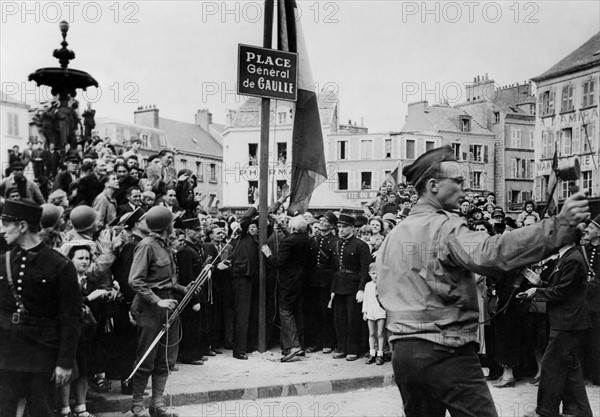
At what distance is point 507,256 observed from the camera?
3.38 metres

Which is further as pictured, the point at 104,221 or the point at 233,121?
the point at 233,121

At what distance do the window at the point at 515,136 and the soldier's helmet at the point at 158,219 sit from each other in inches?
2338

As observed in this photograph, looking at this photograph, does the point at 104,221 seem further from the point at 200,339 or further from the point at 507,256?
the point at 507,256

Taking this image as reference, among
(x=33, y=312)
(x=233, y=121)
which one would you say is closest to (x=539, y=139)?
(x=233, y=121)

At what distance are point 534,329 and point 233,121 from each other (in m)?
52.8

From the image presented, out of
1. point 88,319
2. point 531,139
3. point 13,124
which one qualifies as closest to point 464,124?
point 531,139

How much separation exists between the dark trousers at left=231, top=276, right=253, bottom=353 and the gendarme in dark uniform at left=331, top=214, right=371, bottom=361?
4.21 feet

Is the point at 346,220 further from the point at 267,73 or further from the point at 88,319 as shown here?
the point at 88,319

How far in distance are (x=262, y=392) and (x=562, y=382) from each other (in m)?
3.36

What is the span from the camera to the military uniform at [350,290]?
10.4 metres

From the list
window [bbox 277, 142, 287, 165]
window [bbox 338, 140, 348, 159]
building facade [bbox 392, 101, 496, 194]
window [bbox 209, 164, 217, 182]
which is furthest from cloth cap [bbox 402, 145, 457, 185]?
window [bbox 209, 164, 217, 182]

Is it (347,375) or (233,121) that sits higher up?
(233,121)

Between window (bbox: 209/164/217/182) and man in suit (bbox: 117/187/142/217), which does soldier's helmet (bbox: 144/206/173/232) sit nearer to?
man in suit (bbox: 117/187/142/217)

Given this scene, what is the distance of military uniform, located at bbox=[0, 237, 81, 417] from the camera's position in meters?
4.89
